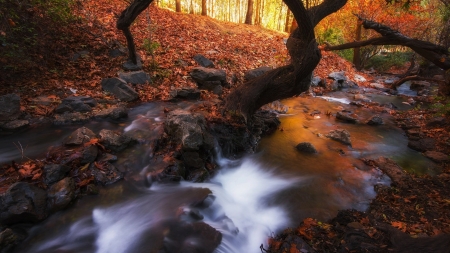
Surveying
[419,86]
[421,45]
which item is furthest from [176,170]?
[419,86]

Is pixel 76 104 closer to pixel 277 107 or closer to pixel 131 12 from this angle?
pixel 131 12

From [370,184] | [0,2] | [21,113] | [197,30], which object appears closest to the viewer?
[370,184]

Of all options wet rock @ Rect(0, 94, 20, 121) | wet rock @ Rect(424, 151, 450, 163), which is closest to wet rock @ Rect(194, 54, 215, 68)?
wet rock @ Rect(0, 94, 20, 121)

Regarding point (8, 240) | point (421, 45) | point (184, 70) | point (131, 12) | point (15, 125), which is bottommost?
point (8, 240)

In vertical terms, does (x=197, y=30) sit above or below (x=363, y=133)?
above

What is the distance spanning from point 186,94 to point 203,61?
2.81 m

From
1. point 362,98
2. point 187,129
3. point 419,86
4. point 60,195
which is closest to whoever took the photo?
point 60,195

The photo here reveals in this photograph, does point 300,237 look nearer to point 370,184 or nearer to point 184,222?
point 184,222

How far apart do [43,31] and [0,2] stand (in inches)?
59.9

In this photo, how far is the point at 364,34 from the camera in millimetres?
19938

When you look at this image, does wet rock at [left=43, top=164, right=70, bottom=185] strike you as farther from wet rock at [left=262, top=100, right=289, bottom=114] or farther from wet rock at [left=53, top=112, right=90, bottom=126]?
wet rock at [left=262, top=100, right=289, bottom=114]

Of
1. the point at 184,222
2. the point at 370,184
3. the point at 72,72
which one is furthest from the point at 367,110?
the point at 72,72

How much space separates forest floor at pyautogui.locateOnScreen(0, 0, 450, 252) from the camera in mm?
3840

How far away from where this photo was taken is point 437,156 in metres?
6.30
